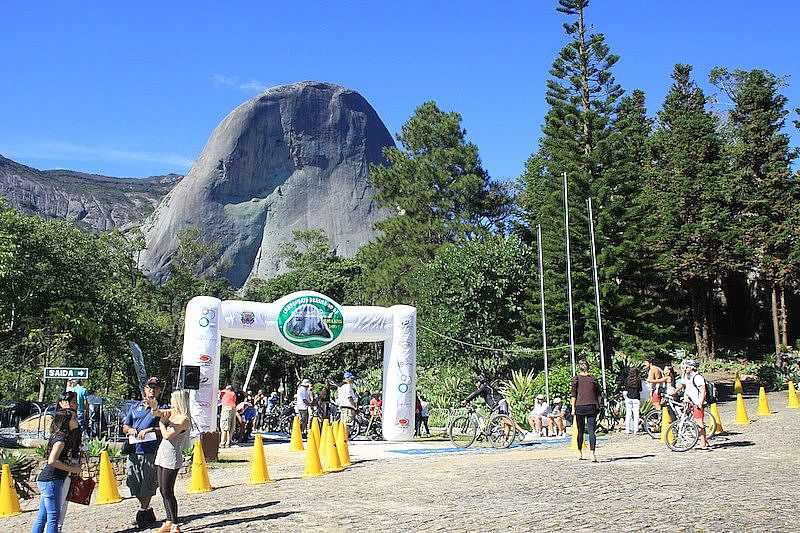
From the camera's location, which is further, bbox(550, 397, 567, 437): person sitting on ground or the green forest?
the green forest

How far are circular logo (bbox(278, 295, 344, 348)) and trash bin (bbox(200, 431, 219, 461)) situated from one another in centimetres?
458

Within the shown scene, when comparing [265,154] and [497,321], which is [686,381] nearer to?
[497,321]

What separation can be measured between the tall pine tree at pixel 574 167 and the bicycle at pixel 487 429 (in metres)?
Result: 12.9

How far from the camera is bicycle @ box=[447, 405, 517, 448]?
1544 cm

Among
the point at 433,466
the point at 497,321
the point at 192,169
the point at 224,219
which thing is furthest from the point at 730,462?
the point at 192,169

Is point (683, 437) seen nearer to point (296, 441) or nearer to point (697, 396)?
point (697, 396)

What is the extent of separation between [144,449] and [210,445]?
6.14 m

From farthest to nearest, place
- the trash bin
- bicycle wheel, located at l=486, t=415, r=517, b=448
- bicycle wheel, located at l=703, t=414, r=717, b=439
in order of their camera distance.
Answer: bicycle wheel, located at l=486, t=415, r=517, b=448
bicycle wheel, located at l=703, t=414, r=717, b=439
the trash bin

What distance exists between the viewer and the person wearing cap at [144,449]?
7887mm

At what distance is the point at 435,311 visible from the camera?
3098 centimetres

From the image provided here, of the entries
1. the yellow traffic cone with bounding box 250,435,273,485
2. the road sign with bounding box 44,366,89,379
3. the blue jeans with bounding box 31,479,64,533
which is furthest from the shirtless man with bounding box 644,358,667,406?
the blue jeans with bounding box 31,479,64,533

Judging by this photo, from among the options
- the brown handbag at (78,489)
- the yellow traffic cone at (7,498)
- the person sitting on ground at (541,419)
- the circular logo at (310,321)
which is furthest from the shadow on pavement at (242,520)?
the person sitting on ground at (541,419)

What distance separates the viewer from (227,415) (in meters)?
16.7

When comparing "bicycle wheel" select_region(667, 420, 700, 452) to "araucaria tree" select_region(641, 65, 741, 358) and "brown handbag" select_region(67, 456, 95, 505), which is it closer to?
"brown handbag" select_region(67, 456, 95, 505)
